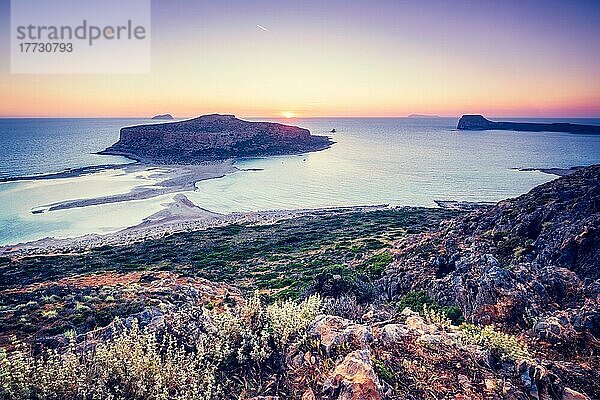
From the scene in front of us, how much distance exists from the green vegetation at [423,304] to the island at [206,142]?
93.4 meters

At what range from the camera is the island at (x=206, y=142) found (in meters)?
111

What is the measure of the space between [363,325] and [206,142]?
378 ft

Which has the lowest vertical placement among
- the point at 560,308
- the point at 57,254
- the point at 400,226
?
the point at 57,254

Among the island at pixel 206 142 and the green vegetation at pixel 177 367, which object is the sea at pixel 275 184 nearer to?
the island at pixel 206 142

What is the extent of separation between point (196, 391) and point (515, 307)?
8.55m

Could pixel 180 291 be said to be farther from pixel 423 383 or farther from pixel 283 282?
pixel 423 383

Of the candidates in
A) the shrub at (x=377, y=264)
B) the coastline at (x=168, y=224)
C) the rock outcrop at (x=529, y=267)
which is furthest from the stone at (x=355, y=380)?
the coastline at (x=168, y=224)

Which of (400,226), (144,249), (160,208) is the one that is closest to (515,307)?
(400,226)

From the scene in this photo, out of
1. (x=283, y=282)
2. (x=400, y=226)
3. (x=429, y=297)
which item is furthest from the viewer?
(x=400, y=226)

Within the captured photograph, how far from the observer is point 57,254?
34062 mm

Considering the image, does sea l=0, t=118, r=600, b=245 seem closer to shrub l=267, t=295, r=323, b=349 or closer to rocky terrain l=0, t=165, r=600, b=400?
A: rocky terrain l=0, t=165, r=600, b=400

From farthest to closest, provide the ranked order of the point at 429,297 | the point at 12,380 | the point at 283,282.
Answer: the point at 283,282 < the point at 429,297 < the point at 12,380

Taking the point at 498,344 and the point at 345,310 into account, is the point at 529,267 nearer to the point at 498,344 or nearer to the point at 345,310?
the point at 345,310

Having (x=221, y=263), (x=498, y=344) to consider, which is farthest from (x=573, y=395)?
(x=221, y=263)
